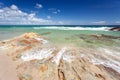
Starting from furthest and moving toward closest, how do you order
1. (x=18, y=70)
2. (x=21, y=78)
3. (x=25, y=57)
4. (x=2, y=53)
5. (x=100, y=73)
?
(x=2, y=53)
(x=25, y=57)
(x=18, y=70)
(x=100, y=73)
(x=21, y=78)

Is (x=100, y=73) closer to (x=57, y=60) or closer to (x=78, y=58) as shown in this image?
(x=78, y=58)

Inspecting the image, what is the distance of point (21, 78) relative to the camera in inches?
163

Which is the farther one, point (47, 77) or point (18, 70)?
point (18, 70)

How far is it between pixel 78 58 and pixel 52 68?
1.68 metres

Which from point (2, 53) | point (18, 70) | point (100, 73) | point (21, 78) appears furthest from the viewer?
point (2, 53)

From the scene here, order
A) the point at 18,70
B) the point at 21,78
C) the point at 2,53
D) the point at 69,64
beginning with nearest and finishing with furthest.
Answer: the point at 21,78 → the point at 18,70 → the point at 69,64 → the point at 2,53

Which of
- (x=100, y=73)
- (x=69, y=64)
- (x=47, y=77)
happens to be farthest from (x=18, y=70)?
(x=100, y=73)

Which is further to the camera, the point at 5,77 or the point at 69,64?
the point at 69,64

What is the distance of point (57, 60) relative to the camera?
562cm

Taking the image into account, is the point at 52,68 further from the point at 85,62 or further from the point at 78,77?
the point at 85,62

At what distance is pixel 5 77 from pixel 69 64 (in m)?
2.63

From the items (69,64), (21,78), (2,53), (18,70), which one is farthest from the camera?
(2,53)

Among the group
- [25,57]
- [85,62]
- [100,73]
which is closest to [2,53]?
[25,57]

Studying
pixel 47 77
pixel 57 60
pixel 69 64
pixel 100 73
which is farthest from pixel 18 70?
pixel 100 73
